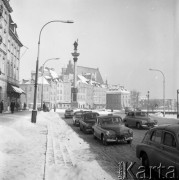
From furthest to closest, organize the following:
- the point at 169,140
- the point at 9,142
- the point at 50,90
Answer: the point at 50,90 < the point at 9,142 < the point at 169,140

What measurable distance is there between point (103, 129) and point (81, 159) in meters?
Result: 4.36

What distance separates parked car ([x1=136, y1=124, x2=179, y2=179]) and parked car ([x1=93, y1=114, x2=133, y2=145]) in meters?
4.42

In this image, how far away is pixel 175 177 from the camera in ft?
18.5

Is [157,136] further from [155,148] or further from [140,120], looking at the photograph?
[140,120]

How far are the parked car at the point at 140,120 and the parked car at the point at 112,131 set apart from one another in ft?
22.2

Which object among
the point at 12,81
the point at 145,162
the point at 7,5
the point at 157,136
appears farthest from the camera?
the point at 12,81

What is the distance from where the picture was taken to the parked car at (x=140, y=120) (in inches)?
802

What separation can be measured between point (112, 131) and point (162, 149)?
234 inches

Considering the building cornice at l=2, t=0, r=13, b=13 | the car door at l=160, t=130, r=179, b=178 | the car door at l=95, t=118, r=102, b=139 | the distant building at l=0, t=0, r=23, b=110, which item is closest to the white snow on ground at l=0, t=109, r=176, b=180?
the car door at l=160, t=130, r=179, b=178

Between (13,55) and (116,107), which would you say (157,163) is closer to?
(13,55)

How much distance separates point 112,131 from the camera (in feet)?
40.8

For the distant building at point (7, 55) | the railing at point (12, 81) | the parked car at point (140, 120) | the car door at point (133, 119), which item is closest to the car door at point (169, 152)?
the parked car at point (140, 120)

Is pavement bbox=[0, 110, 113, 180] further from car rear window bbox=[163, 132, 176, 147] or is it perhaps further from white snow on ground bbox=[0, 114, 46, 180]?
car rear window bbox=[163, 132, 176, 147]

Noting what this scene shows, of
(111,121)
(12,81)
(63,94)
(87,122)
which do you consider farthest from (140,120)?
(63,94)
